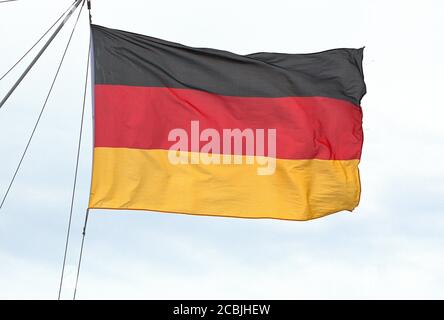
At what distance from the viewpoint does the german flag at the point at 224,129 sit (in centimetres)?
1545

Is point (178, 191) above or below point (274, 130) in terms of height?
below

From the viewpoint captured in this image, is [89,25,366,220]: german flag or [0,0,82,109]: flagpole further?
[89,25,366,220]: german flag

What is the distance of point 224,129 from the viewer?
16.2m

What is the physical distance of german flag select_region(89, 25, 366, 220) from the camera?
A: 15.5 m

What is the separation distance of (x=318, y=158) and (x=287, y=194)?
0.91m

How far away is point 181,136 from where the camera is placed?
15836mm

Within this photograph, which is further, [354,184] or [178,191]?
[354,184]

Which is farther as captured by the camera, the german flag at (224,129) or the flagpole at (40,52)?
the german flag at (224,129)

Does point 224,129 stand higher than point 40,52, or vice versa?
point 40,52

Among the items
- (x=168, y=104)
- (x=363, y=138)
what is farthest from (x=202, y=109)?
(x=363, y=138)
